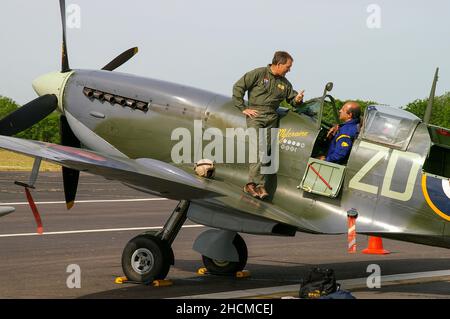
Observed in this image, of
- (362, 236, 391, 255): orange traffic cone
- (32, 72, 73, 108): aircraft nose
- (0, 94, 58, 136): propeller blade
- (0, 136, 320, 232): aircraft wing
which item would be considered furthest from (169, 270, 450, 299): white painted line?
(32, 72, 73, 108): aircraft nose

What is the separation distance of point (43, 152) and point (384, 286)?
16.6 feet

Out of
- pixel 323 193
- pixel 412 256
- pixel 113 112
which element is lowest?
pixel 412 256

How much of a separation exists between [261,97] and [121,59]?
3.48 metres

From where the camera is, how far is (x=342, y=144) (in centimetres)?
1070

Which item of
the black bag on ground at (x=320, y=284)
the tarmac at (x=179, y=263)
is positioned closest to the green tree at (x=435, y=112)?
the tarmac at (x=179, y=263)

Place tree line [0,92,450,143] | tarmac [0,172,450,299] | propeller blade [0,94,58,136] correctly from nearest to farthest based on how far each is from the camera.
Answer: tarmac [0,172,450,299] < propeller blade [0,94,58,136] < tree line [0,92,450,143]

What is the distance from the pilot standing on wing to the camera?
11016 millimetres

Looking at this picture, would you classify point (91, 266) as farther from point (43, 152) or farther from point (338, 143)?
point (338, 143)

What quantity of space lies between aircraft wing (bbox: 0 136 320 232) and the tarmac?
3.56ft

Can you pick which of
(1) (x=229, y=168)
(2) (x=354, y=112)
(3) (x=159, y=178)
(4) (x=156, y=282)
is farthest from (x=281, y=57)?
(4) (x=156, y=282)

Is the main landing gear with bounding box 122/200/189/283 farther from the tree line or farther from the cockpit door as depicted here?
the tree line

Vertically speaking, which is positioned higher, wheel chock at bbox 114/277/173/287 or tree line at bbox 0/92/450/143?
tree line at bbox 0/92/450/143
